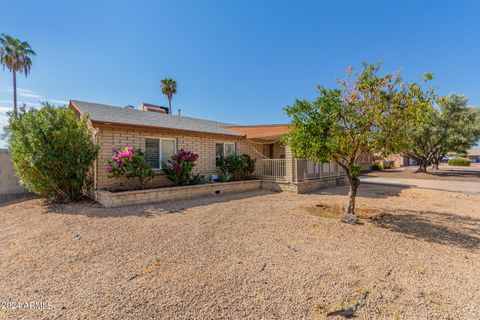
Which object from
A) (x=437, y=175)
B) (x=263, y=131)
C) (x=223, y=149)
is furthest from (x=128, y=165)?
(x=437, y=175)

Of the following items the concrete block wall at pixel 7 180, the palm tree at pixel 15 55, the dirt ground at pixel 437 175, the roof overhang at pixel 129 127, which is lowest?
the dirt ground at pixel 437 175

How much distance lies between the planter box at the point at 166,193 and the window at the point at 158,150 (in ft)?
5.80

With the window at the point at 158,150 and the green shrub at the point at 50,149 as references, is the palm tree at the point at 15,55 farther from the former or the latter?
the window at the point at 158,150

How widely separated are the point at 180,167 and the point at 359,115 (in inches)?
265

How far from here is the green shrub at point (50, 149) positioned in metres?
6.72

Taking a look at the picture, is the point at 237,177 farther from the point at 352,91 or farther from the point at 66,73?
the point at 66,73

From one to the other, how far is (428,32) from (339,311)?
1280 cm

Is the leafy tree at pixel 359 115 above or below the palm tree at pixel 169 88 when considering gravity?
below

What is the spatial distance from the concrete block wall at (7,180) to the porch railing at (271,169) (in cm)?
1065

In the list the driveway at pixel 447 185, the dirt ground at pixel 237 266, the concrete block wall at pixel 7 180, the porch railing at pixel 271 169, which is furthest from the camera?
the driveway at pixel 447 185

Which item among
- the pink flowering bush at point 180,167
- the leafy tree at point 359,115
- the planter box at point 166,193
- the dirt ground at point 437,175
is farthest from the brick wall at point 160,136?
the dirt ground at point 437,175

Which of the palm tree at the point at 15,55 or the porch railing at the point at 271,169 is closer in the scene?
the porch railing at the point at 271,169

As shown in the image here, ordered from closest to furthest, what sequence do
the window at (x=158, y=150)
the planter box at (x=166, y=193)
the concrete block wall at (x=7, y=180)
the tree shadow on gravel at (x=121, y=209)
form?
the tree shadow on gravel at (x=121, y=209), the planter box at (x=166, y=193), the concrete block wall at (x=7, y=180), the window at (x=158, y=150)

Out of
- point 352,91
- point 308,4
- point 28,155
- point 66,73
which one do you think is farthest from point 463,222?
point 66,73
